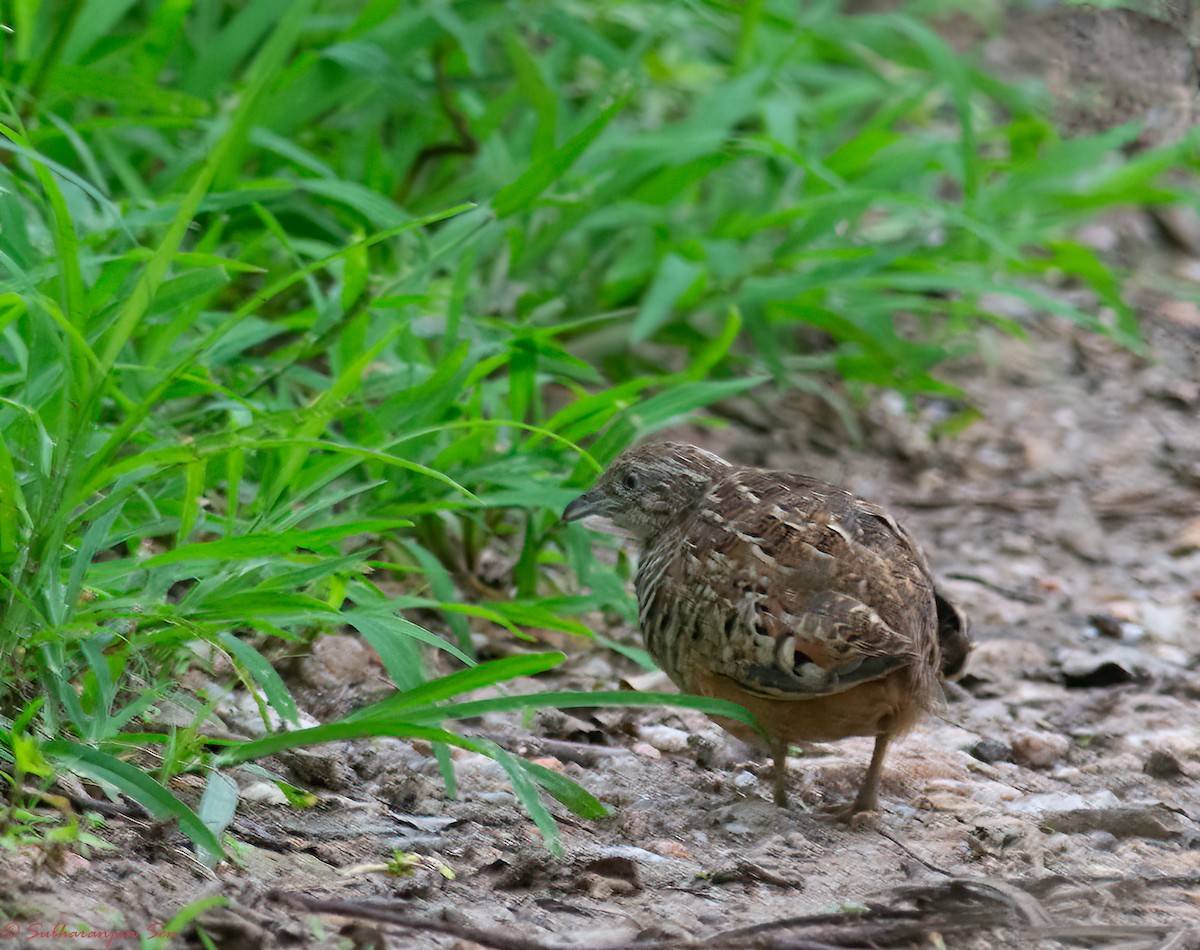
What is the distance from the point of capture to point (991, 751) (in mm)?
3826

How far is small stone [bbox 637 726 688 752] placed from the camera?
150 inches

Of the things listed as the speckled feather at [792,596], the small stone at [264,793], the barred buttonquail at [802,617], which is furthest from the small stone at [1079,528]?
the small stone at [264,793]

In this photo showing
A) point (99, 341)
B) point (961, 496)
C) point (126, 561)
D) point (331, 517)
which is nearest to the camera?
point (126, 561)

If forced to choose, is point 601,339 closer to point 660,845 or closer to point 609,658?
point 609,658

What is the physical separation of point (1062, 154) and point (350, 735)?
14.4 ft

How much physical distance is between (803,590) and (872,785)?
1.72ft

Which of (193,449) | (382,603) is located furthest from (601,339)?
(193,449)

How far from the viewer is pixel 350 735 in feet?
8.79

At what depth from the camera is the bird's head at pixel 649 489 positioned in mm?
3975

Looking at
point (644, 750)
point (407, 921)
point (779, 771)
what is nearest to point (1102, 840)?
point (779, 771)

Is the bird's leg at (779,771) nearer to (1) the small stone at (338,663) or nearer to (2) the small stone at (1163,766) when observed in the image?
(2) the small stone at (1163,766)

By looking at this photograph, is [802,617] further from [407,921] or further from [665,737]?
[407,921]

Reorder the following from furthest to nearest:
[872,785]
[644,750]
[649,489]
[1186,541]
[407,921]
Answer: [1186,541] → [649,489] → [644,750] → [872,785] → [407,921]

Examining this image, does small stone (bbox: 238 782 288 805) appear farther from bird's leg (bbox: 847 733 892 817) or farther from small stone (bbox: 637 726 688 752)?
bird's leg (bbox: 847 733 892 817)
